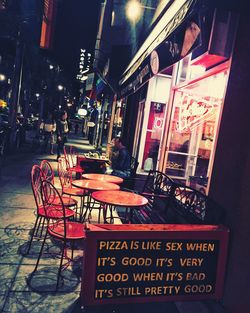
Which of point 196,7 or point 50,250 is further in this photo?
point 50,250

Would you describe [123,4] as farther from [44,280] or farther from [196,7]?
[44,280]

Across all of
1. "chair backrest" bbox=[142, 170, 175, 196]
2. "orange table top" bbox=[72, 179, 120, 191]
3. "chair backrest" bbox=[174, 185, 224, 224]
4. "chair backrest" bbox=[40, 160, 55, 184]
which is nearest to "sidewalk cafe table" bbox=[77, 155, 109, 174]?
"chair backrest" bbox=[40, 160, 55, 184]

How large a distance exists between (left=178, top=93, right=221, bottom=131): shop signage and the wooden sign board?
2.93 m

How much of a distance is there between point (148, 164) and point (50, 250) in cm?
486

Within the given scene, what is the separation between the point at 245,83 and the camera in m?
3.10

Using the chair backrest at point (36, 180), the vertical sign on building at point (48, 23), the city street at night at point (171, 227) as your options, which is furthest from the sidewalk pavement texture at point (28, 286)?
the vertical sign on building at point (48, 23)

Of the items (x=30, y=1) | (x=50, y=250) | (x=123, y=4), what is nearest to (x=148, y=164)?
(x=50, y=250)

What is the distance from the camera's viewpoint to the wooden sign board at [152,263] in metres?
2.57

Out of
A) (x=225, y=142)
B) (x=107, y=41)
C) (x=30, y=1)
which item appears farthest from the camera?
(x=107, y=41)

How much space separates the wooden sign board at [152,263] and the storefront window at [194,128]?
8.08ft

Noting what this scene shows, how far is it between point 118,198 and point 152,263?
Result: 1597 mm

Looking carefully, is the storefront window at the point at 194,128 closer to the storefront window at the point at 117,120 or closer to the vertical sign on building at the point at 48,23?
the vertical sign on building at the point at 48,23

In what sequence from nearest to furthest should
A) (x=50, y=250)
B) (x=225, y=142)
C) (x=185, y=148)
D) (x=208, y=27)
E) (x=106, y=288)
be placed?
(x=106, y=288)
(x=225, y=142)
(x=208, y=27)
(x=50, y=250)
(x=185, y=148)

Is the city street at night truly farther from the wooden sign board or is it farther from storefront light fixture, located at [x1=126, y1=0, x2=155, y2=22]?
storefront light fixture, located at [x1=126, y1=0, x2=155, y2=22]
